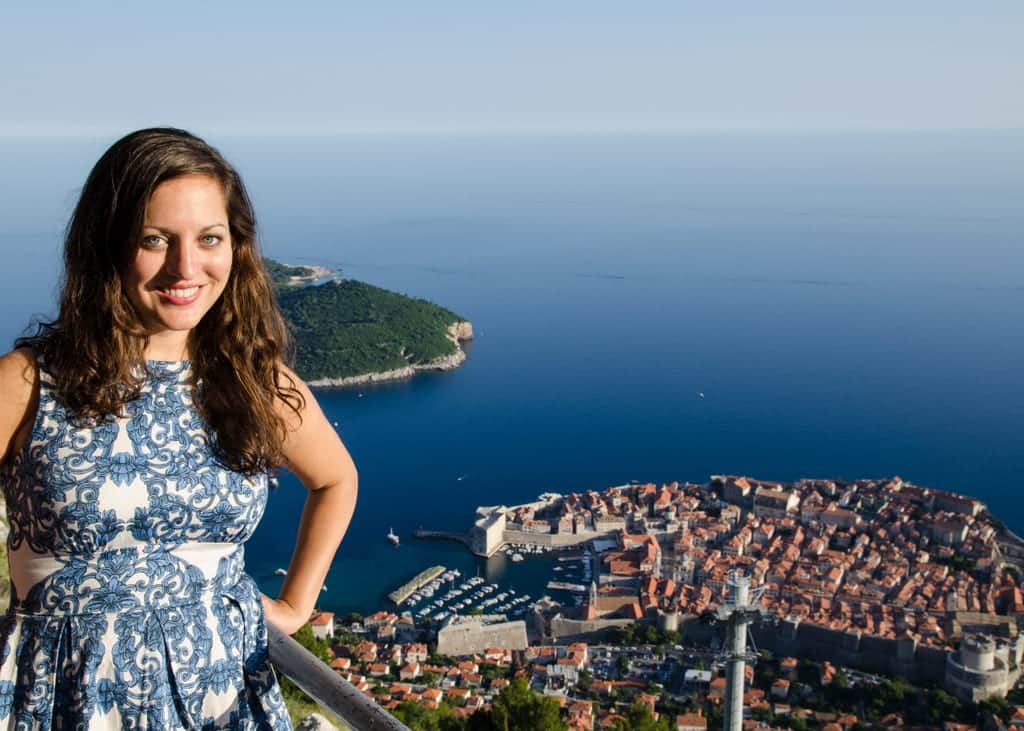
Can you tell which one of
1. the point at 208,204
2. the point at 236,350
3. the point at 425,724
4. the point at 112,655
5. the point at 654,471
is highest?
the point at 208,204

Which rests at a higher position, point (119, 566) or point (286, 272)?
point (119, 566)

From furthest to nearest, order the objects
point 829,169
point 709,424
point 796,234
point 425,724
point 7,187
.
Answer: point 829,169 < point 7,187 < point 796,234 < point 709,424 < point 425,724

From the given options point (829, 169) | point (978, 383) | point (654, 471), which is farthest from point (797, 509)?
point (829, 169)

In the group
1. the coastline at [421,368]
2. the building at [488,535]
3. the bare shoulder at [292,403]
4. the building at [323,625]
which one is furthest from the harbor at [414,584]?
the bare shoulder at [292,403]

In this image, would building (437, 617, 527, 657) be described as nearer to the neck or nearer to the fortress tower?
the fortress tower

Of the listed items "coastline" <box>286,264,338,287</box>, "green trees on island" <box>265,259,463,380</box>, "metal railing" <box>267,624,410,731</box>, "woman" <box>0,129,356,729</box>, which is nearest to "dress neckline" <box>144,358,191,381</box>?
"woman" <box>0,129,356,729</box>

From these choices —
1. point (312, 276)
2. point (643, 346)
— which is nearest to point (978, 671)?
point (643, 346)

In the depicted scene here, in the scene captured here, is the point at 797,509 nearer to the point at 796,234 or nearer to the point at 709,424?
the point at 709,424

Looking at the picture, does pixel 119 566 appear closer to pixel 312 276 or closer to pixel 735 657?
pixel 735 657
